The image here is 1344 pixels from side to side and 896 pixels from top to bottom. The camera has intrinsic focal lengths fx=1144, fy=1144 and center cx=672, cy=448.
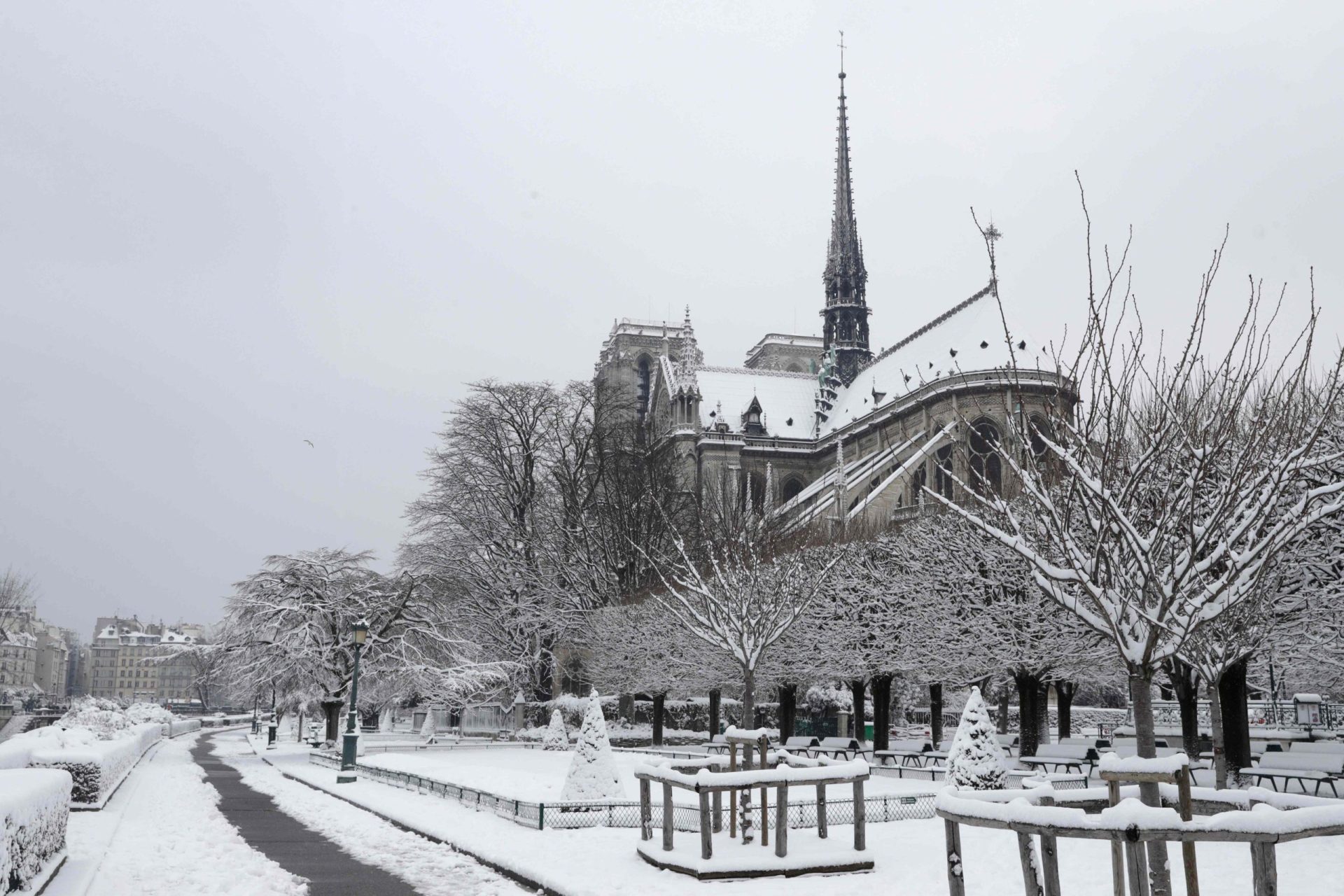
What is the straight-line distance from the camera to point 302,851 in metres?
15.1

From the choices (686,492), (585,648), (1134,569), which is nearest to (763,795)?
(1134,569)

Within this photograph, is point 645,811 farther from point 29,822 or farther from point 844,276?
point 844,276

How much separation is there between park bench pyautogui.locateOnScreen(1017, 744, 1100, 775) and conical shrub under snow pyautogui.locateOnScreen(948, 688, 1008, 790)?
489cm

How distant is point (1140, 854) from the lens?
23.6ft

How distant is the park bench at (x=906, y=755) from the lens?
2820cm

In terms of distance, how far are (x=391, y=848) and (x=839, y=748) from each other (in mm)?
17222

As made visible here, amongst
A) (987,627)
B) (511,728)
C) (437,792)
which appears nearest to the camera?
(437,792)

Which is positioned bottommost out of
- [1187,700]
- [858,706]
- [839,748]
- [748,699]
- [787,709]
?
[839,748]

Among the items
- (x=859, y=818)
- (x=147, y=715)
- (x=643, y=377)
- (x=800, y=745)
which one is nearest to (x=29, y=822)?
(x=859, y=818)

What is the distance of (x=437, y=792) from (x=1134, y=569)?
15151mm

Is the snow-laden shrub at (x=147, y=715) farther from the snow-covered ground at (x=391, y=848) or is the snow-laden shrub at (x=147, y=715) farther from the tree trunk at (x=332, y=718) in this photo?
the snow-covered ground at (x=391, y=848)

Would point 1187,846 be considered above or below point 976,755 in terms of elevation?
above

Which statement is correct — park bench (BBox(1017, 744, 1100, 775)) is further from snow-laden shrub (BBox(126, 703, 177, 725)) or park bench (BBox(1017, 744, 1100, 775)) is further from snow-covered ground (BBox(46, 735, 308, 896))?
snow-laden shrub (BBox(126, 703, 177, 725))

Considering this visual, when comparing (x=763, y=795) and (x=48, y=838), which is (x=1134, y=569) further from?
(x=48, y=838)
